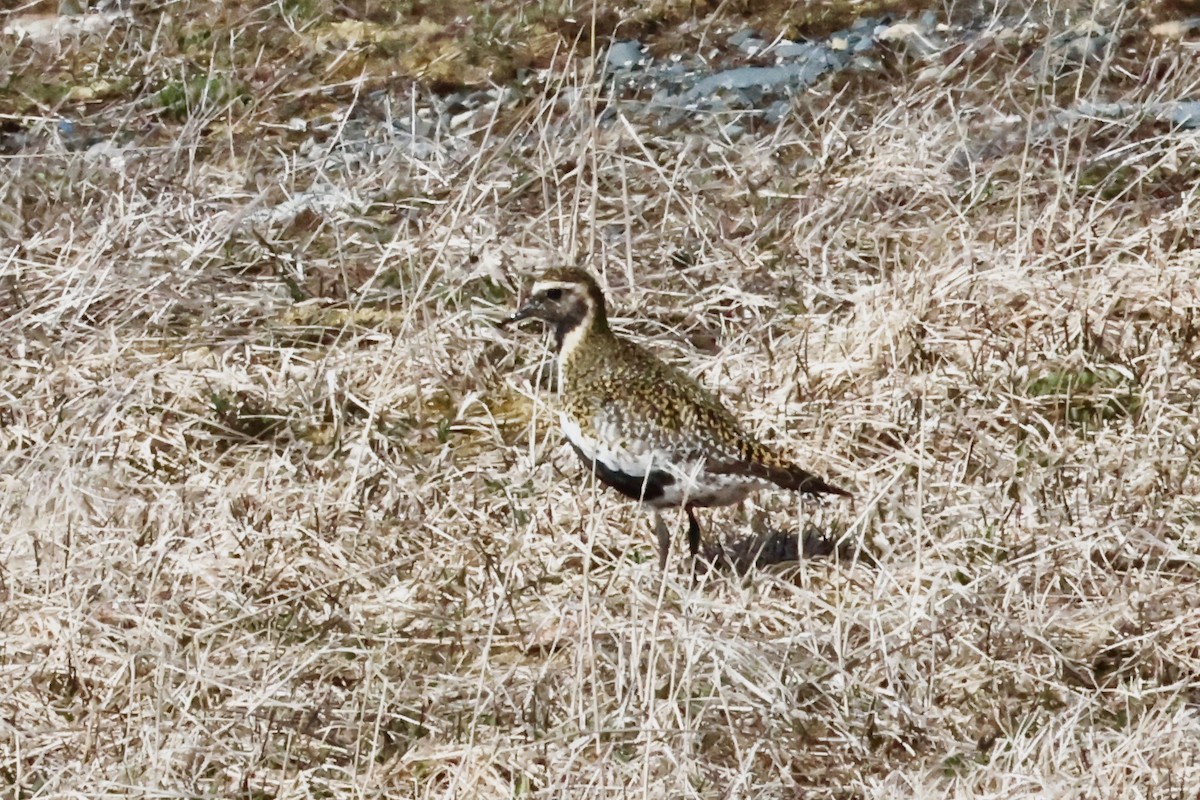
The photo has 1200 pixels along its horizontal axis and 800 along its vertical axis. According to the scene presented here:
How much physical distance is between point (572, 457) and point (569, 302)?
667mm

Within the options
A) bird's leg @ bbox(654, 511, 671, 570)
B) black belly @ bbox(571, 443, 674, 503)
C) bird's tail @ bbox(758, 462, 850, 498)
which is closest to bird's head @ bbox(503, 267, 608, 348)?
black belly @ bbox(571, 443, 674, 503)

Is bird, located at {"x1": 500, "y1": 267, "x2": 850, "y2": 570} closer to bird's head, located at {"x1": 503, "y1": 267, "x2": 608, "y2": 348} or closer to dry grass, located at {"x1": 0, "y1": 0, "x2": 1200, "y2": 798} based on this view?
bird's head, located at {"x1": 503, "y1": 267, "x2": 608, "y2": 348}

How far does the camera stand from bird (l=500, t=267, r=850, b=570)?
20.5 ft

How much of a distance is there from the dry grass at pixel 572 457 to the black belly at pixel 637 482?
0.23 meters

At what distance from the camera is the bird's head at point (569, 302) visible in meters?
6.78

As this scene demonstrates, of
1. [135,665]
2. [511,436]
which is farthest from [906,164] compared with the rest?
[135,665]

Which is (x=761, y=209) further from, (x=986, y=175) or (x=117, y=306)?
(x=117, y=306)

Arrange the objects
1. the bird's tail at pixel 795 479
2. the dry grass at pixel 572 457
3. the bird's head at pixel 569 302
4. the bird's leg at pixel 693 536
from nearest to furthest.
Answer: the dry grass at pixel 572 457 → the bird's tail at pixel 795 479 → the bird's leg at pixel 693 536 → the bird's head at pixel 569 302

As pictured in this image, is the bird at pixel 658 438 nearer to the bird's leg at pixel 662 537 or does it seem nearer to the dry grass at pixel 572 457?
the bird's leg at pixel 662 537

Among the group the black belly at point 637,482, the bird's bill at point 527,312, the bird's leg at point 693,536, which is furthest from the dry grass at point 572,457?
the bird's bill at point 527,312

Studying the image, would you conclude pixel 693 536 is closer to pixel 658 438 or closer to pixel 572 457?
pixel 658 438

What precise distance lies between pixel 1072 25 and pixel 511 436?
4390 millimetres

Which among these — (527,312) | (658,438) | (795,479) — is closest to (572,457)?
(527,312)

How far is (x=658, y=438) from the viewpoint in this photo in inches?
250
